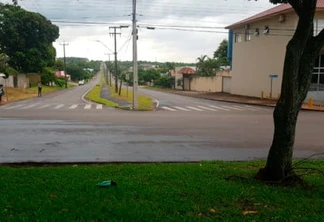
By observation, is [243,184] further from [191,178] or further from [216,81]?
[216,81]

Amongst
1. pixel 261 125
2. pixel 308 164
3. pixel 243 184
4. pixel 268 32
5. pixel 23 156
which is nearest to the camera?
pixel 243 184

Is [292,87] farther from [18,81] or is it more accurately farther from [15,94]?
[18,81]

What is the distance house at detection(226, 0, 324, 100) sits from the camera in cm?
3503

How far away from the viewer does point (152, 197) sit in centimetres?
536

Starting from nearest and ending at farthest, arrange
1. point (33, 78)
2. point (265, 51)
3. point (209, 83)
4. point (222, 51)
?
1. point (265, 51)
2. point (209, 83)
3. point (33, 78)
4. point (222, 51)

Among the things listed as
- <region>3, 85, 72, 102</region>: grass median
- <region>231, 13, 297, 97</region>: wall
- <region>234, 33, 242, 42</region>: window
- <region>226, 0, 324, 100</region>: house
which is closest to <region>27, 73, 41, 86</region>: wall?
<region>3, 85, 72, 102</region>: grass median

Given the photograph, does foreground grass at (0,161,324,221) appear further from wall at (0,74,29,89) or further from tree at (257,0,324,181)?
wall at (0,74,29,89)

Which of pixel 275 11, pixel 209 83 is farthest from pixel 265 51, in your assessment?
pixel 209 83

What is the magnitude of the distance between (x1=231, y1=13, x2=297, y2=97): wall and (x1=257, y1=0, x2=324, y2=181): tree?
29630mm

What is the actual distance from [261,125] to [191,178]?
1166 cm

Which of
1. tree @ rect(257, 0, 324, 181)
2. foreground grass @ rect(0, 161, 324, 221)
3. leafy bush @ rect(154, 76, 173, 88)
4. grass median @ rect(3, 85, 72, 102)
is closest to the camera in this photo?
foreground grass @ rect(0, 161, 324, 221)

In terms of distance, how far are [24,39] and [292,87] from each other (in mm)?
64909

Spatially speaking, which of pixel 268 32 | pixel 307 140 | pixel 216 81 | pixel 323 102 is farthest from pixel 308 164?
pixel 216 81

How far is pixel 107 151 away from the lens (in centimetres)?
1069
